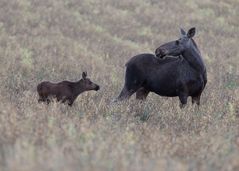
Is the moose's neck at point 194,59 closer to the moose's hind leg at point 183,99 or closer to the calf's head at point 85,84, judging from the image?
the moose's hind leg at point 183,99

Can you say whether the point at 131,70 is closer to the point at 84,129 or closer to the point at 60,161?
the point at 84,129

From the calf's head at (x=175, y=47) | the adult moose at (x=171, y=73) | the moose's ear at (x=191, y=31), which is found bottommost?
the adult moose at (x=171, y=73)

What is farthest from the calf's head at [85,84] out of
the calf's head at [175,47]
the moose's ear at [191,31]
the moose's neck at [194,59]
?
the moose's ear at [191,31]

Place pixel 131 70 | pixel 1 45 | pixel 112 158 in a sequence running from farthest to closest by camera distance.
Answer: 1. pixel 1 45
2. pixel 131 70
3. pixel 112 158

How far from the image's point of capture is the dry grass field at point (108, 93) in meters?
5.93

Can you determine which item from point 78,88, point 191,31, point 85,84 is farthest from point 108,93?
point 191,31

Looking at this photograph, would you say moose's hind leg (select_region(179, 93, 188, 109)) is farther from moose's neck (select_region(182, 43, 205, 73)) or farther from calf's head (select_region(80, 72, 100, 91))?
calf's head (select_region(80, 72, 100, 91))

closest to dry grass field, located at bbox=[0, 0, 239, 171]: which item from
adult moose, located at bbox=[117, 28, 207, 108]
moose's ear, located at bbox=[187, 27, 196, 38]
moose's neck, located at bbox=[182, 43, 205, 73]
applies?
adult moose, located at bbox=[117, 28, 207, 108]

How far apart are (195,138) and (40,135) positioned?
6.96 ft

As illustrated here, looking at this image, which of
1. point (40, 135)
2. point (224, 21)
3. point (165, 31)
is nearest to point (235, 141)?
point (40, 135)

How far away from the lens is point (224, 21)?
26.2m

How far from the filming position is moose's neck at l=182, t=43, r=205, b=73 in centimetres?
1205

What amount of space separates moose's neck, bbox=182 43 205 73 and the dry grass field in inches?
29.5

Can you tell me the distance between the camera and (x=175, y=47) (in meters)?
12.2
